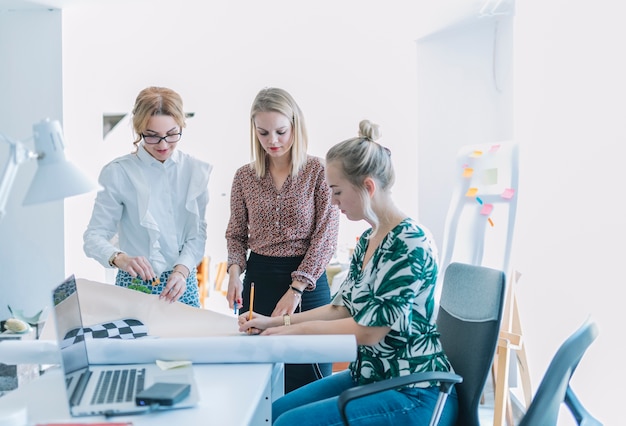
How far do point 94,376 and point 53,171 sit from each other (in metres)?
0.56

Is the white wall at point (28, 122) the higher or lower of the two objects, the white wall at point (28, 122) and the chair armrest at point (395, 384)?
the higher

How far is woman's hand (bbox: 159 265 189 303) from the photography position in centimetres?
172

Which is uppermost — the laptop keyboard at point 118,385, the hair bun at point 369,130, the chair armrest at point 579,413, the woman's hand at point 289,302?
the hair bun at point 369,130

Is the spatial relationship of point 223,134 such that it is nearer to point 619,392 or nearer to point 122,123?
point 122,123

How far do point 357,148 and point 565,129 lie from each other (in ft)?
3.37

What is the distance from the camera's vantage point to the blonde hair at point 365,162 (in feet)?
5.08

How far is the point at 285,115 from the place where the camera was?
6.25 feet

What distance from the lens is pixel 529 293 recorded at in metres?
2.70

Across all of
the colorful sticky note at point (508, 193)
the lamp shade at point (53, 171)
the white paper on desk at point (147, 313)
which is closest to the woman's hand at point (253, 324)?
the white paper on desk at point (147, 313)

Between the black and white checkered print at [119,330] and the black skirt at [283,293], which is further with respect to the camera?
the black skirt at [283,293]

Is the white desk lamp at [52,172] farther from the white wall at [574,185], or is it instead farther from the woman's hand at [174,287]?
the white wall at [574,185]

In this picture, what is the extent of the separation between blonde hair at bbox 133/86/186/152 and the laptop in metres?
0.62

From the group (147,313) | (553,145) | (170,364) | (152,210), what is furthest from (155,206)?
(553,145)

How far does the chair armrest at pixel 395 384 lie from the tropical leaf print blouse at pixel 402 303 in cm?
9
